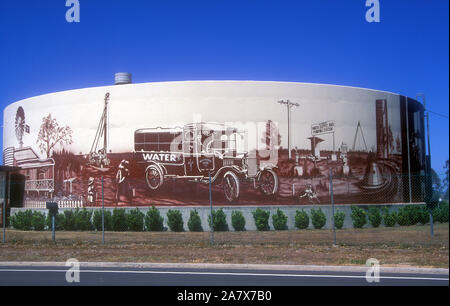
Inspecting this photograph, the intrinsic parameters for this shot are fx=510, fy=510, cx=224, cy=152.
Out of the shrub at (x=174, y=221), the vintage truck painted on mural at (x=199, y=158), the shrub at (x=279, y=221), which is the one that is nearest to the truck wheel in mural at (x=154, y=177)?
the vintage truck painted on mural at (x=199, y=158)

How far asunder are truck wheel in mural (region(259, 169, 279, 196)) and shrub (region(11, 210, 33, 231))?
1430 centimetres

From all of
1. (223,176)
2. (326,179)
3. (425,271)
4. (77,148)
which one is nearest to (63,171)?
(77,148)

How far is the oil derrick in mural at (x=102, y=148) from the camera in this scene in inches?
1280

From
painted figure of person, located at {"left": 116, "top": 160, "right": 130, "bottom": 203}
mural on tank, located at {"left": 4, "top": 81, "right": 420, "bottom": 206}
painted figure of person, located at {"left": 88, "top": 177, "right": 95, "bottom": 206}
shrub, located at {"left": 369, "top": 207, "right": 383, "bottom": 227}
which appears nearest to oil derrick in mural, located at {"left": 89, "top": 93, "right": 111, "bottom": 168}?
mural on tank, located at {"left": 4, "top": 81, "right": 420, "bottom": 206}

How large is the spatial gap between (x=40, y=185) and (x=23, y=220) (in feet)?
15.2

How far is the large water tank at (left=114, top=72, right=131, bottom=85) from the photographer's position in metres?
35.1

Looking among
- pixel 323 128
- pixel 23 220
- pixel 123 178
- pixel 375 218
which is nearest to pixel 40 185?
pixel 23 220

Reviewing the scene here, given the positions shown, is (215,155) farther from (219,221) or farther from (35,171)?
(35,171)

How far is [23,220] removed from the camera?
31.2 m

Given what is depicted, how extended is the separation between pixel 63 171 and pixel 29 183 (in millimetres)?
4189

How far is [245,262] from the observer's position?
14.8 metres

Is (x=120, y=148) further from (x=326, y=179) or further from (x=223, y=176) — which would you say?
(x=326, y=179)

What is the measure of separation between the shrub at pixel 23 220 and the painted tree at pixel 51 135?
479 centimetres

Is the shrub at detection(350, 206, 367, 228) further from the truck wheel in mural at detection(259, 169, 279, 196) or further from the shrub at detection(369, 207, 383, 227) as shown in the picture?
the truck wheel in mural at detection(259, 169, 279, 196)
